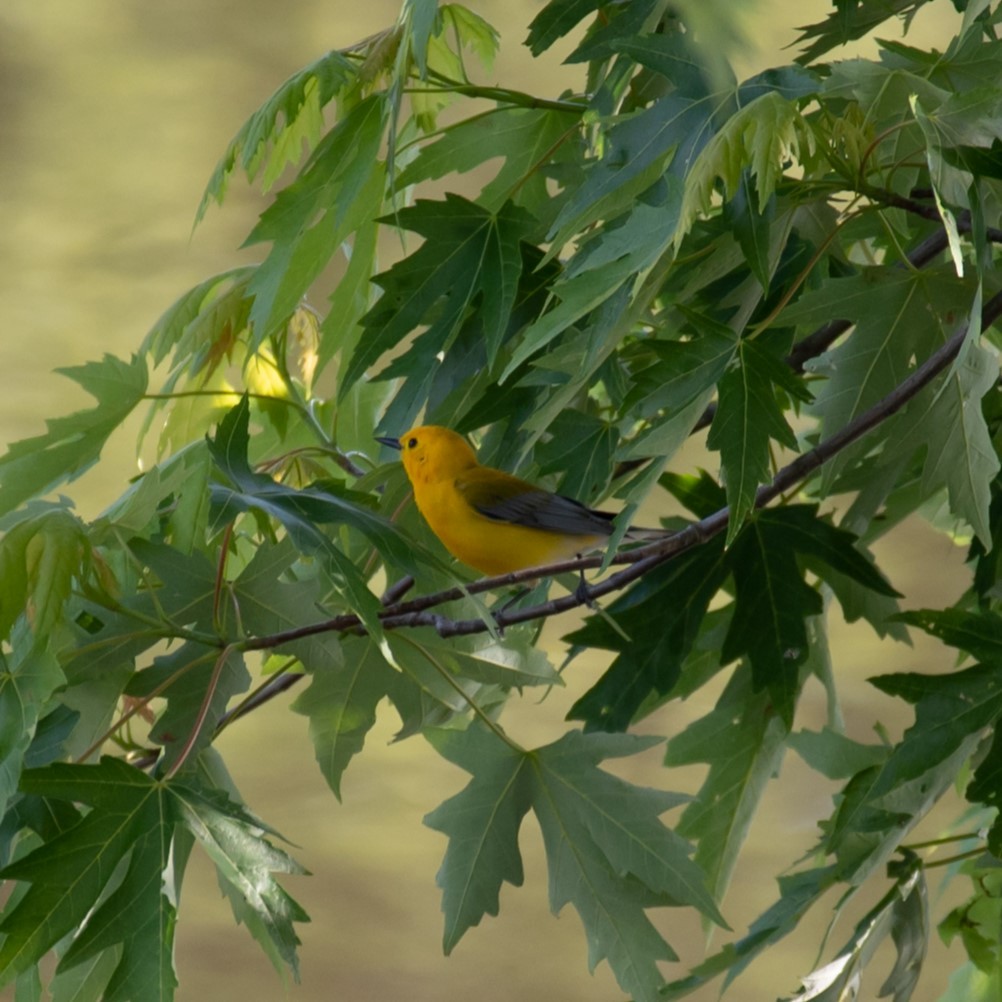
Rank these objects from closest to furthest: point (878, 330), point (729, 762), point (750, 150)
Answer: point (750, 150), point (878, 330), point (729, 762)

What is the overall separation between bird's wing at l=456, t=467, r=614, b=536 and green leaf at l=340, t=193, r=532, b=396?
2.6 inches

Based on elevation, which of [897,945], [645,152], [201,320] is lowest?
[897,945]

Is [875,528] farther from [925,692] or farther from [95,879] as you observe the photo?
[95,879]

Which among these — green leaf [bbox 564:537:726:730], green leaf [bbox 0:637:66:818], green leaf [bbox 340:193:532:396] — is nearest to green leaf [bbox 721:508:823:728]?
green leaf [bbox 564:537:726:730]

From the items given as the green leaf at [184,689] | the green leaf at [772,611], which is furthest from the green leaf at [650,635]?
the green leaf at [184,689]

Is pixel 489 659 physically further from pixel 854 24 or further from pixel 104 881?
pixel 854 24

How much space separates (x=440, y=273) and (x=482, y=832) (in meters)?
0.19

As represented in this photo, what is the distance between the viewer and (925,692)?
0.40 metres

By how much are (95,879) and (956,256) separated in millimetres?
274

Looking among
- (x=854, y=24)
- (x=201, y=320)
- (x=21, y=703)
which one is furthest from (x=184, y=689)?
(x=854, y=24)

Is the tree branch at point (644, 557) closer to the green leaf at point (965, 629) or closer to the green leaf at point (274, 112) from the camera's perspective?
the green leaf at point (965, 629)

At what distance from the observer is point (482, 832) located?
1.54 feet

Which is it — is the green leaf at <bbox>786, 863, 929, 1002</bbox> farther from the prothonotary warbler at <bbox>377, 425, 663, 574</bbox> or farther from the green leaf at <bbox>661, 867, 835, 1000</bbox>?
the prothonotary warbler at <bbox>377, 425, 663, 574</bbox>

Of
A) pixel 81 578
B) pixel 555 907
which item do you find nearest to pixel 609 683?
pixel 555 907
